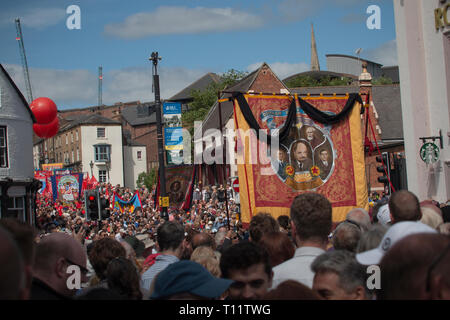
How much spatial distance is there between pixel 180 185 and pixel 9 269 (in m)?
15.6

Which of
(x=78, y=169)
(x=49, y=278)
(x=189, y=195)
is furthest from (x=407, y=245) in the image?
(x=78, y=169)

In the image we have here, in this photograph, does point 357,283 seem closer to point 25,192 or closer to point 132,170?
point 25,192

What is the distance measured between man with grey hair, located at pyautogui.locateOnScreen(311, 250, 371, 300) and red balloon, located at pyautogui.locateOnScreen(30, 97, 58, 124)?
1633 centimetres

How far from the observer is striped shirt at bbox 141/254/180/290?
5449 mm

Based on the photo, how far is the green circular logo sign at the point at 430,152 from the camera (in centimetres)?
1695

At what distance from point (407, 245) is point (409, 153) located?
55.0 feet

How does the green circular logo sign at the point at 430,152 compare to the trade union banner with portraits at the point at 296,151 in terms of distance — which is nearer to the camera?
the trade union banner with portraits at the point at 296,151

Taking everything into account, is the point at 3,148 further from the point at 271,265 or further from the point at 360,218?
the point at 271,265

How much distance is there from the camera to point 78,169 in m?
84.5

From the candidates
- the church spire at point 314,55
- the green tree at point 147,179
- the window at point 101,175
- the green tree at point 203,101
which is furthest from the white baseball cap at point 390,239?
the church spire at point 314,55

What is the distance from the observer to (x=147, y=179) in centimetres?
8181

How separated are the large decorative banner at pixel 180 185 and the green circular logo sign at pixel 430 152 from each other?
22.5 feet

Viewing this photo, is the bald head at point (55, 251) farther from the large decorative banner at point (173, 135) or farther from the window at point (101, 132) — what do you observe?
the window at point (101, 132)

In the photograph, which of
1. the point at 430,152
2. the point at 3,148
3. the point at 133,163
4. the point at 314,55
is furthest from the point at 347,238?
the point at 314,55
